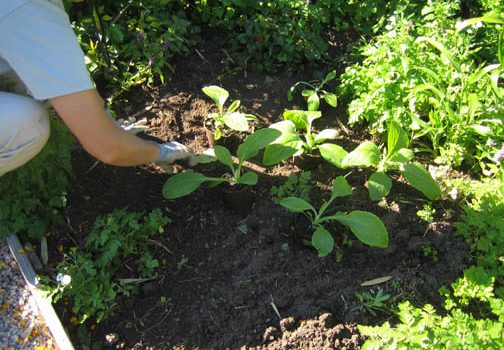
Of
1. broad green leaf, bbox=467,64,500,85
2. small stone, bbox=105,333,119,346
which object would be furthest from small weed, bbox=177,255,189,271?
broad green leaf, bbox=467,64,500,85

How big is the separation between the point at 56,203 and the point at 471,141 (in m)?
2.34

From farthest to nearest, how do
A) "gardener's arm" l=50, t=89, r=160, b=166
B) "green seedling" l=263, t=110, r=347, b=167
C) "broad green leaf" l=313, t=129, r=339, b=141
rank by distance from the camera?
1. "broad green leaf" l=313, t=129, r=339, b=141
2. "green seedling" l=263, t=110, r=347, b=167
3. "gardener's arm" l=50, t=89, r=160, b=166

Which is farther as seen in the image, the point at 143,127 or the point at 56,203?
the point at 143,127

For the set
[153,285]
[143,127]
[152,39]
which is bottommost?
[153,285]

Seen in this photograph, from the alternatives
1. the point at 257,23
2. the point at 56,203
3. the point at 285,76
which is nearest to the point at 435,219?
the point at 285,76

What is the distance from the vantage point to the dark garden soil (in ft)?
8.01

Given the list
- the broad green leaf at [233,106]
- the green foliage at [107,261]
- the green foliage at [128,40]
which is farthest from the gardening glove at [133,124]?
the green foliage at [107,261]

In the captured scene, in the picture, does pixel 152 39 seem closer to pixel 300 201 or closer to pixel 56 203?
pixel 56 203

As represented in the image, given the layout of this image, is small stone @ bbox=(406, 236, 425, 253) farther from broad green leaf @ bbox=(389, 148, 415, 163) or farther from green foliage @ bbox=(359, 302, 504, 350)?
green foliage @ bbox=(359, 302, 504, 350)

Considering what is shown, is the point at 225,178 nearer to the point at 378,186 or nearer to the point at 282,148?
the point at 282,148

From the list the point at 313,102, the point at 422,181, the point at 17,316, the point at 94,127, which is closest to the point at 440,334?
the point at 422,181

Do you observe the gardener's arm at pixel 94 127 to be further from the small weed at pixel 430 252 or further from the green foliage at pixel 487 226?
the green foliage at pixel 487 226

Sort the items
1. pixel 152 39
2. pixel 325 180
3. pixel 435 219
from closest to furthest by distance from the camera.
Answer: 1. pixel 435 219
2. pixel 325 180
3. pixel 152 39

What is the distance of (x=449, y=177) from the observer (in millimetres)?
3055
